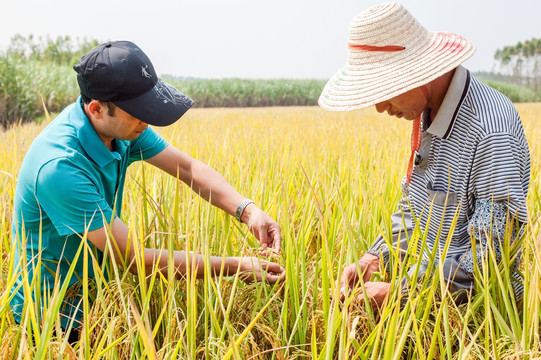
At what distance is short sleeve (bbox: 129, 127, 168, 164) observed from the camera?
1.61 m

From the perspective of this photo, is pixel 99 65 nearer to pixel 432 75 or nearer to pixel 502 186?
pixel 432 75

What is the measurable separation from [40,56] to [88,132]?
18.5 m

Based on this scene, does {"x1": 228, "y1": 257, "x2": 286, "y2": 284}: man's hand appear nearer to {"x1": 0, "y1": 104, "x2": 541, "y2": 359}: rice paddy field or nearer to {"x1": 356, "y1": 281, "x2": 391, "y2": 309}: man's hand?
{"x1": 0, "y1": 104, "x2": 541, "y2": 359}: rice paddy field

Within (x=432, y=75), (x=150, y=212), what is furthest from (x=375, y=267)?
(x=150, y=212)

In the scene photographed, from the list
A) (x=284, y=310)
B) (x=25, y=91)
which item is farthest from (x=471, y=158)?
(x=25, y=91)

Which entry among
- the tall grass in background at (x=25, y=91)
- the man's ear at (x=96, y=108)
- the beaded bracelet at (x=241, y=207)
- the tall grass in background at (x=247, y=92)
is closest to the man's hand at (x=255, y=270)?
the beaded bracelet at (x=241, y=207)

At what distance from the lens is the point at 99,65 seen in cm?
124

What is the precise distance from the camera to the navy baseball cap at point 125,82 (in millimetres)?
1237

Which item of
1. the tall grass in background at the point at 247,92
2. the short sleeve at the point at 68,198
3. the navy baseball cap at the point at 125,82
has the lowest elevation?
the tall grass in background at the point at 247,92

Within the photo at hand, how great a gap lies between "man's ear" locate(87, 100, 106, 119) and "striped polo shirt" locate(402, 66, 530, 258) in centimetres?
82

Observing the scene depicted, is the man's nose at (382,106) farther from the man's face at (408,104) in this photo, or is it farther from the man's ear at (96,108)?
the man's ear at (96,108)

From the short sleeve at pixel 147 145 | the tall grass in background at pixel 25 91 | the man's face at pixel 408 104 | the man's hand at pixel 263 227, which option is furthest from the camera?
the tall grass in background at pixel 25 91

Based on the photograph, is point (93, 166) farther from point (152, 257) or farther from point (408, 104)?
point (408, 104)

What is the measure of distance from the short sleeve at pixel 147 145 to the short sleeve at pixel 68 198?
0.40 metres
